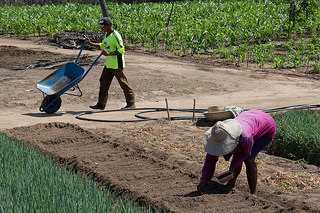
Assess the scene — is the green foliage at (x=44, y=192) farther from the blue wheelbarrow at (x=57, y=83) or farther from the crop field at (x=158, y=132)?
the blue wheelbarrow at (x=57, y=83)

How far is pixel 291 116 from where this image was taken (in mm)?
7387

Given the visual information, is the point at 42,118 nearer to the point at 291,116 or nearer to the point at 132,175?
A: the point at 132,175

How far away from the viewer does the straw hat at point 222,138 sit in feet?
12.9

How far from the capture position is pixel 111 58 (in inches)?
355

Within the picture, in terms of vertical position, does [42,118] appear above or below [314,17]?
below

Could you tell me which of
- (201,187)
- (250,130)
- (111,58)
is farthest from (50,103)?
(250,130)

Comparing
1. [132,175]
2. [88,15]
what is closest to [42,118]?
[132,175]

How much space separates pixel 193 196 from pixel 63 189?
4.42ft

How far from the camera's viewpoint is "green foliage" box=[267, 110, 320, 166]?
6309mm

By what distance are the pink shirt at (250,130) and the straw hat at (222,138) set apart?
152 millimetres

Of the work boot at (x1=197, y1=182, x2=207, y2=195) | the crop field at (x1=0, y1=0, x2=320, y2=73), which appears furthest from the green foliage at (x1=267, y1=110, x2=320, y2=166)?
the crop field at (x1=0, y1=0, x2=320, y2=73)

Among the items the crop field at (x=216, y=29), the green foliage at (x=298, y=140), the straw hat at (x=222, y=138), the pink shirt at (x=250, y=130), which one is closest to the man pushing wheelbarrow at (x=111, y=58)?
the green foliage at (x=298, y=140)

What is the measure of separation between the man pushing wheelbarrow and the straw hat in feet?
16.7

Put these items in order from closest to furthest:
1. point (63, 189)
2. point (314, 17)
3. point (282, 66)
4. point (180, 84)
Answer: point (63, 189) < point (180, 84) < point (282, 66) < point (314, 17)
